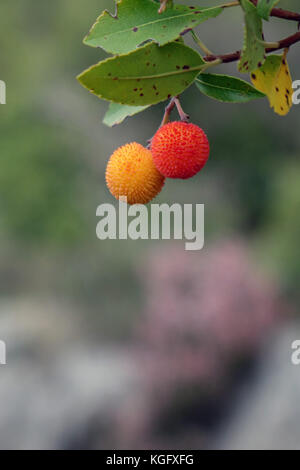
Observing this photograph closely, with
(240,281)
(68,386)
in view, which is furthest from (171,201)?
(68,386)

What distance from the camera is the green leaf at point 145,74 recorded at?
416 millimetres

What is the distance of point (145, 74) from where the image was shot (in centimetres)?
43

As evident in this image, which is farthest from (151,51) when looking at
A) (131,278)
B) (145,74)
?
(131,278)

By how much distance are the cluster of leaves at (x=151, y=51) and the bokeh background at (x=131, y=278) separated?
8.76ft

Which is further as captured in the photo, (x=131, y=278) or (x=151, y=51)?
(x=131, y=278)

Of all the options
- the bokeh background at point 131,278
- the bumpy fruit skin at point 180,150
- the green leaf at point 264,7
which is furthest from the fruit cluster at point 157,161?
the bokeh background at point 131,278

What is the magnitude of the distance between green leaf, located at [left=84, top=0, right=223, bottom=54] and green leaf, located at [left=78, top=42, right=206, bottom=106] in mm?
12

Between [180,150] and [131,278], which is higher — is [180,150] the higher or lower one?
the higher one

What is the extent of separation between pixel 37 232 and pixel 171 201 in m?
0.96

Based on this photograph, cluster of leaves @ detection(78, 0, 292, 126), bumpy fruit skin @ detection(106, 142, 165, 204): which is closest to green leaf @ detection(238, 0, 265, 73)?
cluster of leaves @ detection(78, 0, 292, 126)

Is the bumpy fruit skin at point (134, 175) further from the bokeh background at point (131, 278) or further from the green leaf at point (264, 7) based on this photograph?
the bokeh background at point (131, 278)

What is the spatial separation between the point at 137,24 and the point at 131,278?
418 cm

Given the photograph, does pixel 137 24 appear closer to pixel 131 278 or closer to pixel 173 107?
pixel 173 107

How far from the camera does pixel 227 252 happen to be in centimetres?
425
